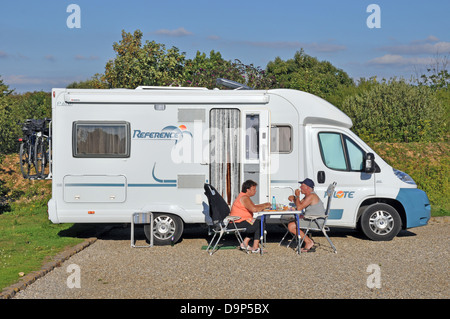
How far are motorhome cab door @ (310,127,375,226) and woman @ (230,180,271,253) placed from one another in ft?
4.90

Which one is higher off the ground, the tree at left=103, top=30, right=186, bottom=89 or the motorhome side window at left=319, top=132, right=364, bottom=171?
the tree at left=103, top=30, right=186, bottom=89

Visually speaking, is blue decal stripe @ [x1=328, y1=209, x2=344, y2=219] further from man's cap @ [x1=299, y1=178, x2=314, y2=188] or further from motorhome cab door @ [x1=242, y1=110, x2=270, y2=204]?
motorhome cab door @ [x1=242, y1=110, x2=270, y2=204]

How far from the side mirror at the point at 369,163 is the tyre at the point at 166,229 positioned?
11.5 feet

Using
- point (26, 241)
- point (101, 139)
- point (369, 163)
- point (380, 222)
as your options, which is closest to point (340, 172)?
point (369, 163)

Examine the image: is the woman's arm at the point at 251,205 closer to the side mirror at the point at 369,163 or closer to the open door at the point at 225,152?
the open door at the point at 225,152

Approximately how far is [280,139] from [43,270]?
478cm

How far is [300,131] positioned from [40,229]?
231 inches

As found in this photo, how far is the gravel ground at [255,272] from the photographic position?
735 centimetres

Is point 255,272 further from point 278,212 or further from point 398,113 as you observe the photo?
point 398,113

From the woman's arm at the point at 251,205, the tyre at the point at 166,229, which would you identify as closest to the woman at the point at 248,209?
the woman's arm at the point at 251,205

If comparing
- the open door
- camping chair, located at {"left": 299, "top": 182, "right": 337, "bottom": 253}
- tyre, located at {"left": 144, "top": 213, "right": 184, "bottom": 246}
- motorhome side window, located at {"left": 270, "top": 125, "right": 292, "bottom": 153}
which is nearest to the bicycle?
tyre, located at {"left": 144, "top": 213, "right": 184, "bottom": 246}

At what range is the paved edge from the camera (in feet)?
23.7

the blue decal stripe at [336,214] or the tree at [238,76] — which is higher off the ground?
the tree at [238,76]
